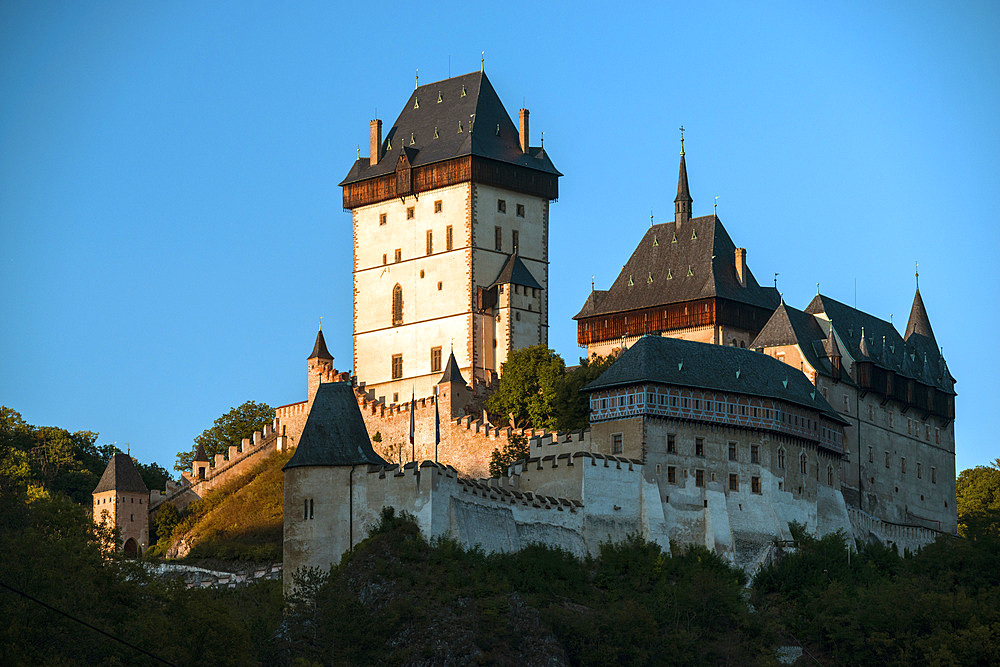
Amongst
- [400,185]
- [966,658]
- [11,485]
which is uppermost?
[400,185]

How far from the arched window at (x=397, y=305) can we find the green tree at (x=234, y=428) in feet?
37.7

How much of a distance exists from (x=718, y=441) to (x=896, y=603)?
8.80 meters

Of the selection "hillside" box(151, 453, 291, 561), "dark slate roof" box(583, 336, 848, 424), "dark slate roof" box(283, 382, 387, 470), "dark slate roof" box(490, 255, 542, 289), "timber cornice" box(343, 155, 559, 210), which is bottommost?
"hillside" box(151, 453, 291, 561)

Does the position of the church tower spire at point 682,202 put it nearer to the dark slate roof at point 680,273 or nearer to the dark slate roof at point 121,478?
the dark slate roof at point 680,273

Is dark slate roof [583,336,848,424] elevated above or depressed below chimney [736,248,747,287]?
below

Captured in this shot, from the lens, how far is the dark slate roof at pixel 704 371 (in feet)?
261

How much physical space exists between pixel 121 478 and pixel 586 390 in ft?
88.3

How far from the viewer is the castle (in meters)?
74.5

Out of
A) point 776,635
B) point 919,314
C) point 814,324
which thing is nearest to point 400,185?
point 814,324

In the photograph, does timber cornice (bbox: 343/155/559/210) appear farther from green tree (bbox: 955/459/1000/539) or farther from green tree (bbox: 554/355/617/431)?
green tree (bbox: 955/459/1000/539)

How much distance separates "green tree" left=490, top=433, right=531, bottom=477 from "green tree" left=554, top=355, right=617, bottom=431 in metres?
1.63

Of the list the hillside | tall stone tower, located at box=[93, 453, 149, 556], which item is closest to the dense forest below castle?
the hillside

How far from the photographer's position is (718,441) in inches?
3132

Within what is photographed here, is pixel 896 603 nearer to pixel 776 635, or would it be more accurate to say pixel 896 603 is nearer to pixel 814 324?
pixel 776 635
